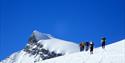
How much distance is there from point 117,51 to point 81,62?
4424mm

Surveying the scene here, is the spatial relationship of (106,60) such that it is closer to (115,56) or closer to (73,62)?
(115,56)

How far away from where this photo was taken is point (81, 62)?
1858 inches

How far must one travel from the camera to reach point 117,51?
4819cm

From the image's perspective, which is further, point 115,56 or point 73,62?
point 73,62

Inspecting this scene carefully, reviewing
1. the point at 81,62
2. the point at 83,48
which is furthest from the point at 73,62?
the point at 83,48

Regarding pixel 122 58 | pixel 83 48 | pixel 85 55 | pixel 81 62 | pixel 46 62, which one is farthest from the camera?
pixel 83 48

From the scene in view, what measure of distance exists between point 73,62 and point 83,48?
32.3 ft

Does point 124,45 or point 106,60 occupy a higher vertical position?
point 124,45

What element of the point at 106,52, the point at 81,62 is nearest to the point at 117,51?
the point at 106,52

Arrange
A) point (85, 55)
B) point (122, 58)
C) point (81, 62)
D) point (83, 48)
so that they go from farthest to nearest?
1. point (83, 48)
2. point (85, 55)
3. point (81, 62)
4. point (122, 58)

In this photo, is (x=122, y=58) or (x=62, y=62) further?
(x=62, y=62)

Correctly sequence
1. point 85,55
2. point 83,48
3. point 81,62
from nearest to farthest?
point 81,62
point 85,55
point 83,48

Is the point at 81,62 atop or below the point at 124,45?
below

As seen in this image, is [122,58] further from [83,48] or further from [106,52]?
[83,48]
